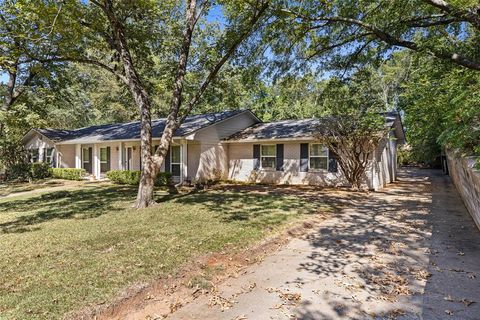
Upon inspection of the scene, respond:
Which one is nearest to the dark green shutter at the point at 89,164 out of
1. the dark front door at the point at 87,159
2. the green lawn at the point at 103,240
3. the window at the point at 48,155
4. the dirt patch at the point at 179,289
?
the dark front door at the point at 87,159

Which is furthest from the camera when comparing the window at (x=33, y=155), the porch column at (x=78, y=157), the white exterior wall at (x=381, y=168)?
the window at (x=33, y=155)

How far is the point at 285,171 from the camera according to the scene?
16797mm

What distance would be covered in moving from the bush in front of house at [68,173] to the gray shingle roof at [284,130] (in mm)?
10316

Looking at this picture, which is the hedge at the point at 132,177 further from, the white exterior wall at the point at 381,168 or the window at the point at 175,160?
the white exterior wall at the point at 381,168

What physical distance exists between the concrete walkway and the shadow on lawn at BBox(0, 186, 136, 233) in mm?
6130

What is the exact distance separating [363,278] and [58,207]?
10.2 metres

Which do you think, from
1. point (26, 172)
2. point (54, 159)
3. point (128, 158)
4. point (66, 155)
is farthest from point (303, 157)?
point (54, 159)

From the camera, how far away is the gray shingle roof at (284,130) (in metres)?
15.9

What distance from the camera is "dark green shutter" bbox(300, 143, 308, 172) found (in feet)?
53.1

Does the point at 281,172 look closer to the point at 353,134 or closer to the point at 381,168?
the point at 353,134

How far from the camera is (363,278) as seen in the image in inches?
182

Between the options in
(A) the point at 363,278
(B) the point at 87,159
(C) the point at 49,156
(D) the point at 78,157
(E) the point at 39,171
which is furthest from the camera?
(C) the point at 49,156

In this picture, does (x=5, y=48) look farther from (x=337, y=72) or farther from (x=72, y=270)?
(x=337, y=72)

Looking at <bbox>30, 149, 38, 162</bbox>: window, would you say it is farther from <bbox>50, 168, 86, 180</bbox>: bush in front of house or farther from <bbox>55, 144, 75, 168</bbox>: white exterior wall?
<bbox>50, 168, 86, 180</bbox>: bush in front of house
